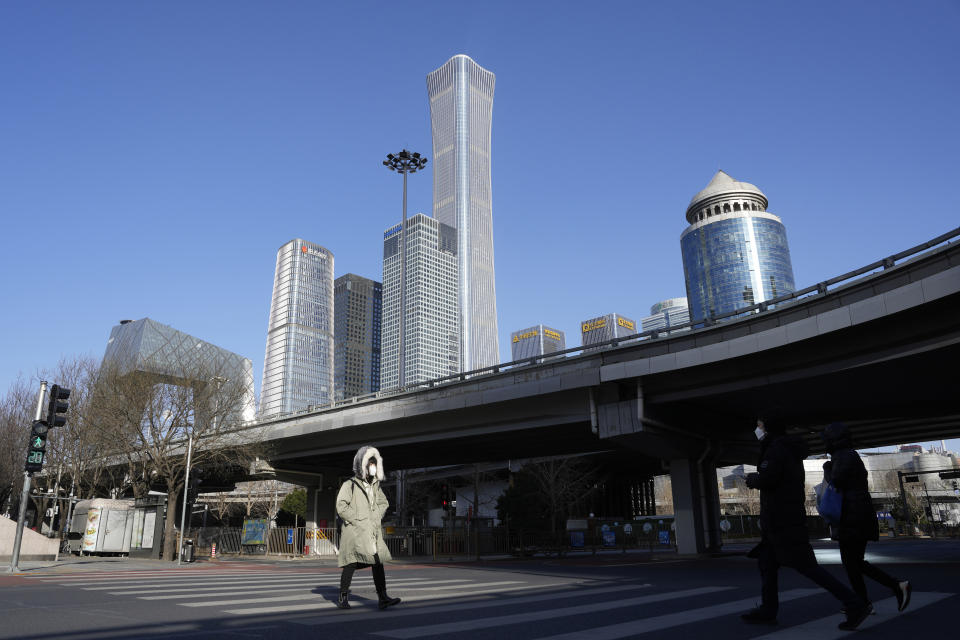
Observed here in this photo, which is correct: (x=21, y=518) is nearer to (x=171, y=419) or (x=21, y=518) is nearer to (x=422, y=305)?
(x=171, y=419)

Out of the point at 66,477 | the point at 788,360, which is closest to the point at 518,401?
the point at 788,360

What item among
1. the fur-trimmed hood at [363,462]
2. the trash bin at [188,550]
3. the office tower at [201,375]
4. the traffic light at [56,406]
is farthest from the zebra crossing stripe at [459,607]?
the office tower at [201,375]

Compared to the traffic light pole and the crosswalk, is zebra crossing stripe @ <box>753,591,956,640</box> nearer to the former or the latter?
the crosswalk

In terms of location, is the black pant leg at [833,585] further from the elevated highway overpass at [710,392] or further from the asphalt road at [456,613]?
the elevated highway overpass at [710,392]

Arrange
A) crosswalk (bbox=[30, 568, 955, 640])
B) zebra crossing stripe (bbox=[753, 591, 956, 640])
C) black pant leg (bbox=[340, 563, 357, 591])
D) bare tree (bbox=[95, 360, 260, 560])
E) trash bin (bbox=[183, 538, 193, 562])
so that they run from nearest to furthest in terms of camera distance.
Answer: zebra crossing stripe (bbox=[753, 591, 956, 640]) → crosswalk (bbox=[30, 568, 955, 640]) → black pant leg (bbox=[340, 563, 357, 591]) → trash bin (bbox=[183, 538, 193, 562]) → bare tree (bbox=[95, 360, 260, 560])

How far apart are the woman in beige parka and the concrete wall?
19.7m

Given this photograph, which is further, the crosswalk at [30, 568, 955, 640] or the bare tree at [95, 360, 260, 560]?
the bare tree at [95, 360, 260, 560]

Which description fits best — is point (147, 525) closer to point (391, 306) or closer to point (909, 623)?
point (909, 623)

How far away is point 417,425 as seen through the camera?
28.3m

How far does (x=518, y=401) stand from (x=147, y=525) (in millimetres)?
18693

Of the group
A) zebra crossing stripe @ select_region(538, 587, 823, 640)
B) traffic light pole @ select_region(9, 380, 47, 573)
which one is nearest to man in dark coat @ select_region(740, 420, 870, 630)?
zebra crossing stripe @ select_region(538, 587, 823, 640)

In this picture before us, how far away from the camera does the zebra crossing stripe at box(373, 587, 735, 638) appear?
506cm

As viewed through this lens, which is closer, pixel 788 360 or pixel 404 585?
pixel 404 585

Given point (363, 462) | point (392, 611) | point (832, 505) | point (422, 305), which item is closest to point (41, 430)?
point (363, 462)
